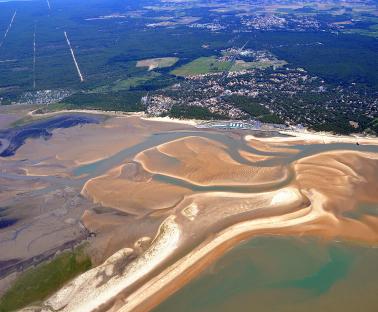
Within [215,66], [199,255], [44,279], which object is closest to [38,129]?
[44,279]

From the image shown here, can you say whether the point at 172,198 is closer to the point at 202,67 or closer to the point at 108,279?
the point at 108,279

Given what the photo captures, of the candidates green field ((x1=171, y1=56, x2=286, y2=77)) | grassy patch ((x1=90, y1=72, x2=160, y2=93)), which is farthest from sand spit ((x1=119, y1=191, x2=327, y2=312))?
green field ((x1=171, y1=56, x2=286, y2=77))

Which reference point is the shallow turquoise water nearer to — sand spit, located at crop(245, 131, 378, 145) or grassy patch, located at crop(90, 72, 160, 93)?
sand spit, located at crop(245, 131, 378, 145)

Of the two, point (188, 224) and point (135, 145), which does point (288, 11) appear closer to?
point (135, 145)

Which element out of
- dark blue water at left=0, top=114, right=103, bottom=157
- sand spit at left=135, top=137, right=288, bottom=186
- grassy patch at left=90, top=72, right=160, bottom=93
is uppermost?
sand spit at left=135, top=137, right=288, bottom=186

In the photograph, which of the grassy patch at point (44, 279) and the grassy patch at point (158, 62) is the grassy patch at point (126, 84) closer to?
the grassy patch at point (158, 62)

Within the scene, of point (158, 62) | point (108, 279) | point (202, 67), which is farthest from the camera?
point (158, 62)

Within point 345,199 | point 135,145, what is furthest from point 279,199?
point 135,145
